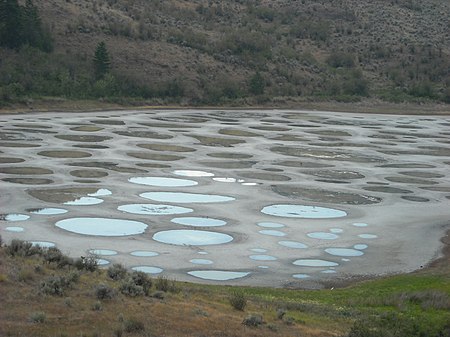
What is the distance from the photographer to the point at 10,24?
80688 millimetres

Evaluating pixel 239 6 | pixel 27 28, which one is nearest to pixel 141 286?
pixel 27 28

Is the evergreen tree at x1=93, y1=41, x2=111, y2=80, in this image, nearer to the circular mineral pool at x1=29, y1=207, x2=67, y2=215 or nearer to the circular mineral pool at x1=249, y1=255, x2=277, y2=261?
the circular mineral pool at x1=29, y1=207, x2=67, y2=215

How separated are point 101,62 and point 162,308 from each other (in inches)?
2704

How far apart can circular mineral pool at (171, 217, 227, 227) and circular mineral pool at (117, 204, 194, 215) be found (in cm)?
119

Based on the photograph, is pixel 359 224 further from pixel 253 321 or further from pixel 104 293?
pixel 104 293

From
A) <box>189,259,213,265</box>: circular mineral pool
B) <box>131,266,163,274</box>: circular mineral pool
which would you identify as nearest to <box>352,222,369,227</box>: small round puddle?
<box>189,259,213,265</box>: circular mineral pool

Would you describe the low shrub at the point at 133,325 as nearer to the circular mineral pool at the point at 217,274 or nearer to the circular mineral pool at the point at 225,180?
the circular mineral pool at the point at 217,274

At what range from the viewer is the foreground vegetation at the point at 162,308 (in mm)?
15203

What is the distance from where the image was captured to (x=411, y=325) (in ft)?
56.0

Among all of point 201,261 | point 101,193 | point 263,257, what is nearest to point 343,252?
point 263,257

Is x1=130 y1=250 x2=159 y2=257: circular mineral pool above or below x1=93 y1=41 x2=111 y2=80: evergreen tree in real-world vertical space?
below

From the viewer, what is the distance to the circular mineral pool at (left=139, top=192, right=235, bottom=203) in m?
36.1

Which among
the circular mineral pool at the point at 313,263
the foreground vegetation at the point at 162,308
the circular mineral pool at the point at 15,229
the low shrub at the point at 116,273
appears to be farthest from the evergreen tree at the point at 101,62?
the low shrub at the point at 116,273

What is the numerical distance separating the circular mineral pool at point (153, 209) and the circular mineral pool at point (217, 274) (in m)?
7.82
